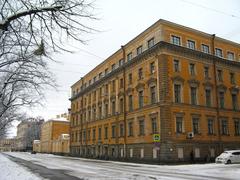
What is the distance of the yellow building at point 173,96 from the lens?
37625mm

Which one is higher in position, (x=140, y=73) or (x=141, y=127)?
(x=140, y=73)

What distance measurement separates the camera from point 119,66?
50312 mm

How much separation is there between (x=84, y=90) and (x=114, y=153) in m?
21.3

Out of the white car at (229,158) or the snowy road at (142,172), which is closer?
the snowy road at (142,172)

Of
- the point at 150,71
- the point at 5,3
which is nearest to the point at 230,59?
the point at 150,71

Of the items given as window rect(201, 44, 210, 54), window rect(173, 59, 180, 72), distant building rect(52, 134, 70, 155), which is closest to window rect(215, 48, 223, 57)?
window rect(201, 44, 210, 54)

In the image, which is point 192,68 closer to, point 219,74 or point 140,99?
point 219,74

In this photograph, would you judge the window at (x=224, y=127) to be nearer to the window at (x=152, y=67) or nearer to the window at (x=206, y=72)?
the window at (x=206, y=72)

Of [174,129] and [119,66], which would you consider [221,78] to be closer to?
[174,129]

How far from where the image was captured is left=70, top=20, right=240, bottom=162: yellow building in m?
37.6

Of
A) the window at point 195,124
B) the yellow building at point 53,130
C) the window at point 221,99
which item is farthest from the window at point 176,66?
the yellow building at point 53,130

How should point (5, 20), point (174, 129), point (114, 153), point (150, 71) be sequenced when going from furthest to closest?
1. point (114, 153)
2. point (150, 71)
3. point (174, 129)
4. point (5, 20)

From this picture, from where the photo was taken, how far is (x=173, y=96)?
38219 mm

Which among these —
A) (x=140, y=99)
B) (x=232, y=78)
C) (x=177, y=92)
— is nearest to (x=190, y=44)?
(x=177, y=92)
